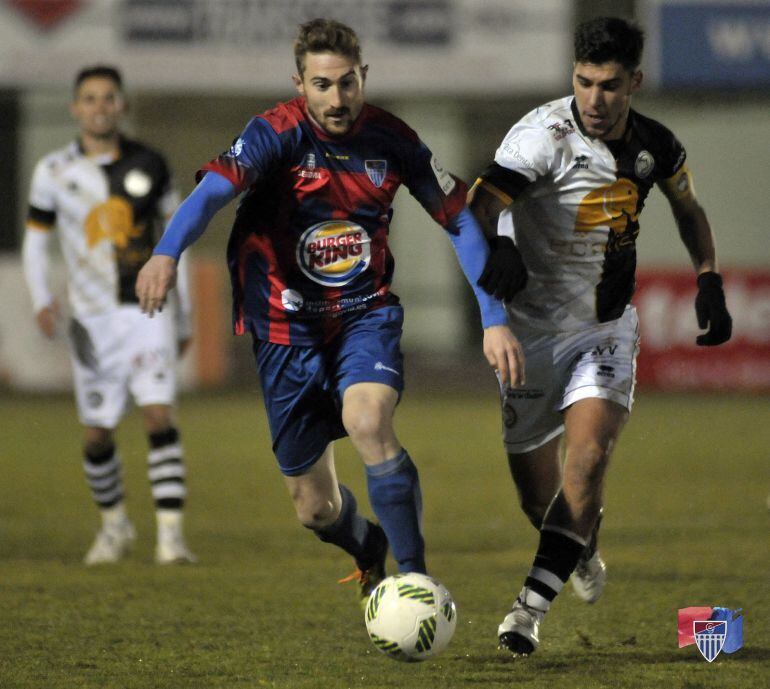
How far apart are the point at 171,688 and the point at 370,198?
1.69 m

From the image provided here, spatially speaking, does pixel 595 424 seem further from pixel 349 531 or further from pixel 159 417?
pixel 159 417

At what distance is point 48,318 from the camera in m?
7.71

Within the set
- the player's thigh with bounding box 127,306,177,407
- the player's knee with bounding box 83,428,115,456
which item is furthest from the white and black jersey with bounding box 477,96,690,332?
the player's knee with bounding box 83,428,115,456

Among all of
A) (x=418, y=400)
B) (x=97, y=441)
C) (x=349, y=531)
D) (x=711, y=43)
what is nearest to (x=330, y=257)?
(x=349, y=531)

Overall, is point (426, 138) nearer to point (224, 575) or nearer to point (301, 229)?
point (224, 575)

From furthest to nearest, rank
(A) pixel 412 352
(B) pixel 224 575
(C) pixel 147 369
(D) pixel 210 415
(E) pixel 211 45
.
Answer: (A) pixel 412 352
(E) pixel 211 45
(D) pixel 210 415
(C) pixel 147 369
(B) pixel 224 575

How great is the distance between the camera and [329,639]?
18.0ft

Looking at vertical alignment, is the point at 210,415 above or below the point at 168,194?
below

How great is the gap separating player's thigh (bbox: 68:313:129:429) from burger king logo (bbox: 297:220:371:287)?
2.56 metres

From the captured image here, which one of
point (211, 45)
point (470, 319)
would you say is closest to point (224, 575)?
point (211, 45)

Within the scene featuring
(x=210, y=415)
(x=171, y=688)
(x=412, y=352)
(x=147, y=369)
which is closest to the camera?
(x=171, y=688)

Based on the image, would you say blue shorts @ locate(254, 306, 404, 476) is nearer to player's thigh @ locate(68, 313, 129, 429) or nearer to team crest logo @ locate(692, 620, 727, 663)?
team crest logo @ locate(692, 620, 727, 663)

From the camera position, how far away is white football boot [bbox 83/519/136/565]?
7.54 meters

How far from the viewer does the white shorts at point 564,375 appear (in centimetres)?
542
